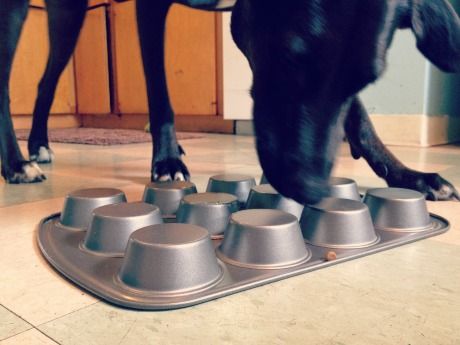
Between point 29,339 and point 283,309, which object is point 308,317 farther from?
point 29,339

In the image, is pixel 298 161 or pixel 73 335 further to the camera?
pixel 298 161

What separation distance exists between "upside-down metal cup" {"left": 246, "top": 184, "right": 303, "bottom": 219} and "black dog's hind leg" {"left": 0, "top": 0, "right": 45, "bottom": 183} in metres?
0.75

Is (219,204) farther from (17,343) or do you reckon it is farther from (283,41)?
Answer: (17,343)

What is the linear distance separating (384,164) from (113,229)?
0.67m

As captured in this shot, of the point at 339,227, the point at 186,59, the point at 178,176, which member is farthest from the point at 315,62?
the point at 186,59

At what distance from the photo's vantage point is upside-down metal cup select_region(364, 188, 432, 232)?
755mm

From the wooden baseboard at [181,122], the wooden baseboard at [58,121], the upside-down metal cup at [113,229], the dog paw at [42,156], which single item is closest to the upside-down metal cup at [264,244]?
the upside-down metal cup at [113,229]

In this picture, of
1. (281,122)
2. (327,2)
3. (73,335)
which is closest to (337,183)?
(281,122)

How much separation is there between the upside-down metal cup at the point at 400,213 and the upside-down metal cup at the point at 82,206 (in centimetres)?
43

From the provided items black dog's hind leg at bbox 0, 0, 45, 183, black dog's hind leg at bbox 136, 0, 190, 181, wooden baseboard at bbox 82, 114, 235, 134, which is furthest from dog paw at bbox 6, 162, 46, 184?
wooden baseboard at bbox 82, 114, 235, 134

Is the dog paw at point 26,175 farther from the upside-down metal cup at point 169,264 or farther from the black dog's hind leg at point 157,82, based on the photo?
the upside-down metal cup at point 169,264

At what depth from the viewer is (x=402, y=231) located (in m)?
0.74

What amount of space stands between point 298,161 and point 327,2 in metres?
0.20

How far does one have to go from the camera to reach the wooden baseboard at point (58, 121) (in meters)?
4.14
